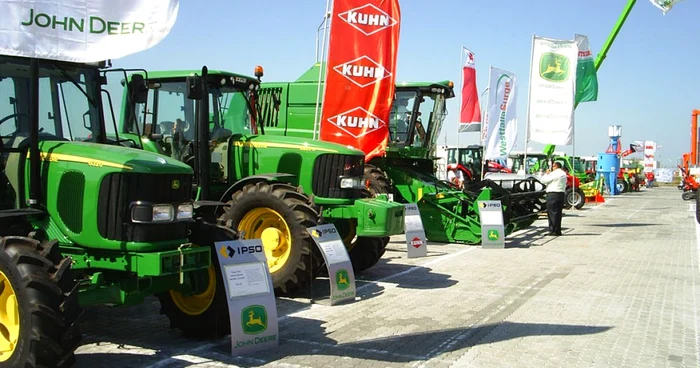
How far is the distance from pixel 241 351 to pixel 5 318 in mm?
1808

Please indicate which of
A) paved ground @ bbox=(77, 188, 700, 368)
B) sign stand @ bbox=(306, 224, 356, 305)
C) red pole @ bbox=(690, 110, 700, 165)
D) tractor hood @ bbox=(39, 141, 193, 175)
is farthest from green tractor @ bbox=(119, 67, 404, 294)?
red pole @ bbox=(690, 110, 700, 165)

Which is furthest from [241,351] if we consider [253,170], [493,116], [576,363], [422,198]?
[493,116]

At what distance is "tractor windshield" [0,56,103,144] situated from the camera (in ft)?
17.8

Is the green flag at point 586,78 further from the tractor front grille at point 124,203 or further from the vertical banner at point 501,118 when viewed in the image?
the tractor front grille at point 124,203

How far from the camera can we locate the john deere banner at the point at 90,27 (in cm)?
449

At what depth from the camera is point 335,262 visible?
7.45 metres

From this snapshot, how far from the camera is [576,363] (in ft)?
18.4

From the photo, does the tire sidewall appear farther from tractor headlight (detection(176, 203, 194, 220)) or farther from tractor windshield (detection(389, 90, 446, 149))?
tractor windshield (detection(389, 90, 446, 149))

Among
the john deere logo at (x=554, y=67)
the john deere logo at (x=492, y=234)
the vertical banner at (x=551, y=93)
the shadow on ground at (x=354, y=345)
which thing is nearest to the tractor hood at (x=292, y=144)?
the shadow on ground at (x=354, y=345)

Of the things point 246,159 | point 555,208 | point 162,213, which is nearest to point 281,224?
point 246,159

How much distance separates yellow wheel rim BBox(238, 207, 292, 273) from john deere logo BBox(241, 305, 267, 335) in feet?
7.41

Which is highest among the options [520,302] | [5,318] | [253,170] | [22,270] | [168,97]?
[168,97]

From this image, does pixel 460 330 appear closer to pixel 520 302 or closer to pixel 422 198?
pixel 520 302

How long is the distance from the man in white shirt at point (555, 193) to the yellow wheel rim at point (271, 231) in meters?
9.01
